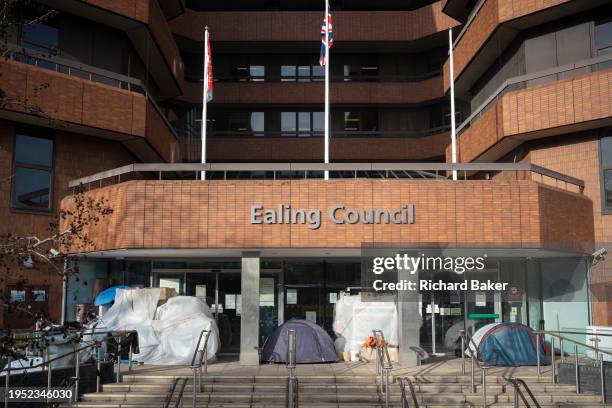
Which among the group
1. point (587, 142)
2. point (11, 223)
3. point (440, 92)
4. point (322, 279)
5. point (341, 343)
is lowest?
point (341, 343)

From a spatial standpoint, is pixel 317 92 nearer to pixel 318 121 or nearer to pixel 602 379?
pixel 318 121

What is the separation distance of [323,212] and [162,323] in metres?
5.36

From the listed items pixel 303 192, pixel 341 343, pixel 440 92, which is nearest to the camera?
pixel 303 192

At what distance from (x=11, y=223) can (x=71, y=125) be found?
346cm

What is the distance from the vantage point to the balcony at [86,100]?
20.0 metres

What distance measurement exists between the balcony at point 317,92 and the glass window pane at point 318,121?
33.0 inches

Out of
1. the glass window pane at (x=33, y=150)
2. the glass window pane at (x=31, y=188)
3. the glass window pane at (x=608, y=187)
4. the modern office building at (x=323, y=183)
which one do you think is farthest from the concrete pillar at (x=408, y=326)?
the glass window pane at (x=33, y=150)

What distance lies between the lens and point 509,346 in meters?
19.3

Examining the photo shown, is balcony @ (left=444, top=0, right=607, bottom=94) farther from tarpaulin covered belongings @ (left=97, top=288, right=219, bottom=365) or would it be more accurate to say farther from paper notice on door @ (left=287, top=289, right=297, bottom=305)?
tarpaulin covered belongings @ (left=97, top=288, right=219, bottom=365)

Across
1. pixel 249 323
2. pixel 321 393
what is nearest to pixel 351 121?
A: pixel 249 323

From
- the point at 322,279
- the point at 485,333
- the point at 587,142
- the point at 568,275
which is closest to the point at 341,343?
the point at 322,279

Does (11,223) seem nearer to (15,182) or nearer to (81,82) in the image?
(15,182)

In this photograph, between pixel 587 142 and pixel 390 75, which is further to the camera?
pixel 390 75

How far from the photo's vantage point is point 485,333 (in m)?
19.6
